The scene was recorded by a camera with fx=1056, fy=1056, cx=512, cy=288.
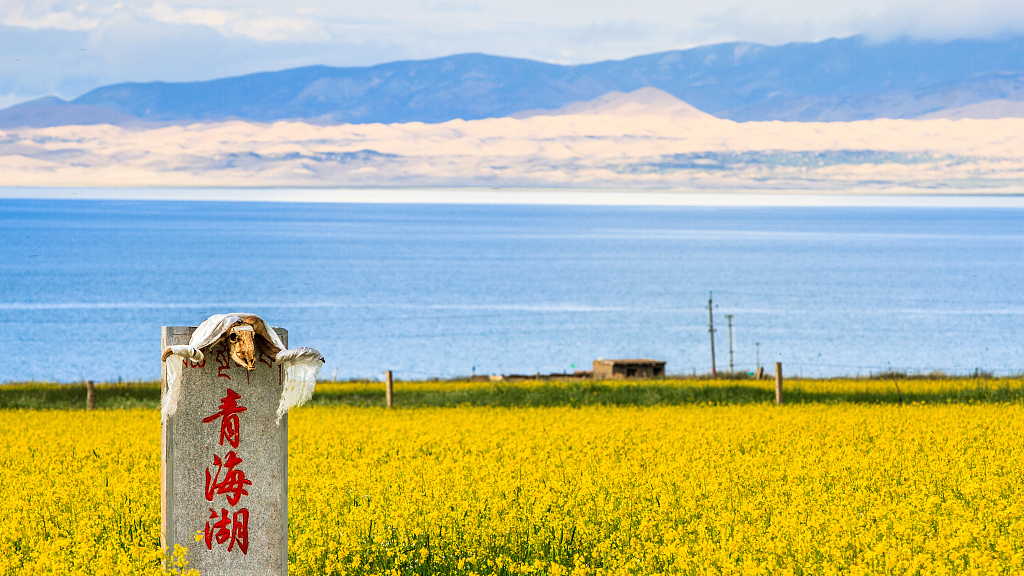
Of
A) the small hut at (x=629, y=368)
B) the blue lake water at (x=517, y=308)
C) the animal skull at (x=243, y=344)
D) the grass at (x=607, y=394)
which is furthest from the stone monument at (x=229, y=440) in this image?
the blue lake water at (x=517, y=308)

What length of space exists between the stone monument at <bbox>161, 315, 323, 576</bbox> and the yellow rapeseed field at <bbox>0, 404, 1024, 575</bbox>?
0.54 meters

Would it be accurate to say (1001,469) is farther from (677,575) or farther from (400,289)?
(400,289)

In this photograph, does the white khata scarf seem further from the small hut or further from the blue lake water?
the blue lake water

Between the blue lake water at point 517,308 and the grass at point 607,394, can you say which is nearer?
the grass at point 607,394

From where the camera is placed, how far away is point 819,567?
8727 mm

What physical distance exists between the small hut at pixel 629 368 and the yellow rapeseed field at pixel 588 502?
26537mm

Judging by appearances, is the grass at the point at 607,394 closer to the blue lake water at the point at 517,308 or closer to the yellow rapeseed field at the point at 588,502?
the yellow rapeseed field at the point at 588,502

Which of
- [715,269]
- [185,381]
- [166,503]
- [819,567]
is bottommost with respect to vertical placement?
[819,567]

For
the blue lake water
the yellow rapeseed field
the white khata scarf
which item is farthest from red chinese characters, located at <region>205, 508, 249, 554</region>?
the blue lake water

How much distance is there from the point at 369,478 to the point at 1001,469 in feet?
26.3

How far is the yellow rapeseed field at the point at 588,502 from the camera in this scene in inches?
348

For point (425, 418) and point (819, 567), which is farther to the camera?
point (425, 418)

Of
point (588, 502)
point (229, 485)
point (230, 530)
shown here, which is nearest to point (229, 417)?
point (229, 485)

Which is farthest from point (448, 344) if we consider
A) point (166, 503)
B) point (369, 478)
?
point (166, 503)
